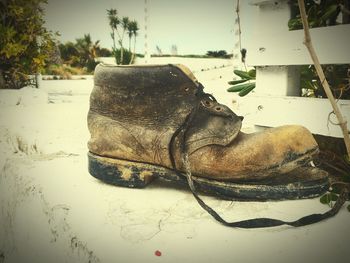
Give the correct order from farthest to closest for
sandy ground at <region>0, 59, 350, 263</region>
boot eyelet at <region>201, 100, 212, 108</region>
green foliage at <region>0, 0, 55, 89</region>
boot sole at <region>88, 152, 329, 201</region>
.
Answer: green foliage at <region>0, 0, 55, 89</region> → boot eyelet at <region>201, 100, 212, 108</region> → boot sole at <region>88, 152, 329, 201</region> → sandy ground at <region>0, 59, 350, 263</region>

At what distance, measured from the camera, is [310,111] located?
167 cm

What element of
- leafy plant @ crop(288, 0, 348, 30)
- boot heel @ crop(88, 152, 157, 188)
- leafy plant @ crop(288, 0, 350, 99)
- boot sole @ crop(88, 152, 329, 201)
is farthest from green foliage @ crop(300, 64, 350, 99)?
boot heel @ crop(88, 152, 157, 188)

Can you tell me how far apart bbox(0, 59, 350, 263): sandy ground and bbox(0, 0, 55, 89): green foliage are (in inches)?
157

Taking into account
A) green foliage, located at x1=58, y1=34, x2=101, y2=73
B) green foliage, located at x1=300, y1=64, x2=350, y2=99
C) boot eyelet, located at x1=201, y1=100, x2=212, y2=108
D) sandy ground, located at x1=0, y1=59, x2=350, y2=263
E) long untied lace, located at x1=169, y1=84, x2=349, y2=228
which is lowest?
sandy ground, located at x1=0, y1=59, x2=350, y2=263

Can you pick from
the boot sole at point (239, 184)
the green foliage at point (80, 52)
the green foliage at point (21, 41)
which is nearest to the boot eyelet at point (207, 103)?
the boot sole at point (239, 184)

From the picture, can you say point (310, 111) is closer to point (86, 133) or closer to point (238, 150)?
point (238, 150)

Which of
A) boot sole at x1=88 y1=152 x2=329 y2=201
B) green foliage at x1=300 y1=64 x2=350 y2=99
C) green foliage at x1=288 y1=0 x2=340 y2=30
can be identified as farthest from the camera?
green foliage at x1=300 y1=64 x2=350 y2=99

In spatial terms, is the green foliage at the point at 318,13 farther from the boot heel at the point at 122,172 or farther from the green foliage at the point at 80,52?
the green foliage at the point at 80,52

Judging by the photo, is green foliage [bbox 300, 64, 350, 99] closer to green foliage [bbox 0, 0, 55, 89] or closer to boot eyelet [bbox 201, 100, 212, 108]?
boot eyelet [bbox 201, 100, 212, 108]

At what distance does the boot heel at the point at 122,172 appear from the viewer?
1.45 metres

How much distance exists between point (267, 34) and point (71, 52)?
30.7 metres

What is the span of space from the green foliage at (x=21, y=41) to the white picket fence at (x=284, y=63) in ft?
15.5

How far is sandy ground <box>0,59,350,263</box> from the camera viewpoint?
0.95 m

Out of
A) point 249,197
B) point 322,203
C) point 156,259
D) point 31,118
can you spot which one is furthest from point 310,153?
point 31,118
